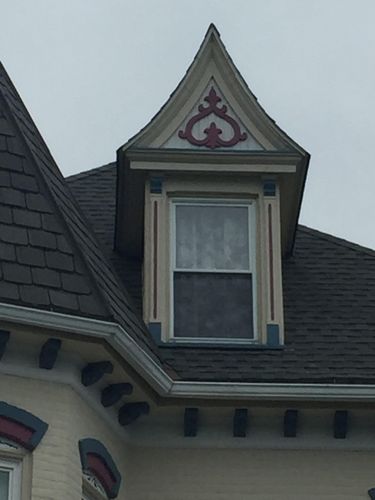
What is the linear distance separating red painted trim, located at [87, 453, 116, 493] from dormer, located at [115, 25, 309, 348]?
1900mm

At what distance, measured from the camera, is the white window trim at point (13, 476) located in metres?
12.4

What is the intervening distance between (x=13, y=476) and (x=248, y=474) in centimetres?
273

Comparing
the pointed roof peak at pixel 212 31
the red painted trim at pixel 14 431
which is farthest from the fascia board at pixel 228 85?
the red painted trim at pixel 14 431

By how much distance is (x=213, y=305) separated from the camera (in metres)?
15.4

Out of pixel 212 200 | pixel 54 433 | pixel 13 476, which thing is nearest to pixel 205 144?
pixel 212 200

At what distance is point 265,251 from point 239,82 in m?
1.77

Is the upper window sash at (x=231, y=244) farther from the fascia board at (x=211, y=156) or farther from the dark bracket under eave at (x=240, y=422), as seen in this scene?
the dark bracket under eave at (x=240, y=422)

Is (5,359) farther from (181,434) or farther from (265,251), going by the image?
(265,251)

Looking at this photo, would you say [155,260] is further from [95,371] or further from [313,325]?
[95,371]

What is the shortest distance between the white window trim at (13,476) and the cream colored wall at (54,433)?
116 mm

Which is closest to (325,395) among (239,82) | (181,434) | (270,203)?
(181,434)

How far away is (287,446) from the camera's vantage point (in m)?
14.5

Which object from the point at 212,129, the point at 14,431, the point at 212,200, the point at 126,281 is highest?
the point at 212,129

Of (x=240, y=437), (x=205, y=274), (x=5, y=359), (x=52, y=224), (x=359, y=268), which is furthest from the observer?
Result: (x=359, y=268)
